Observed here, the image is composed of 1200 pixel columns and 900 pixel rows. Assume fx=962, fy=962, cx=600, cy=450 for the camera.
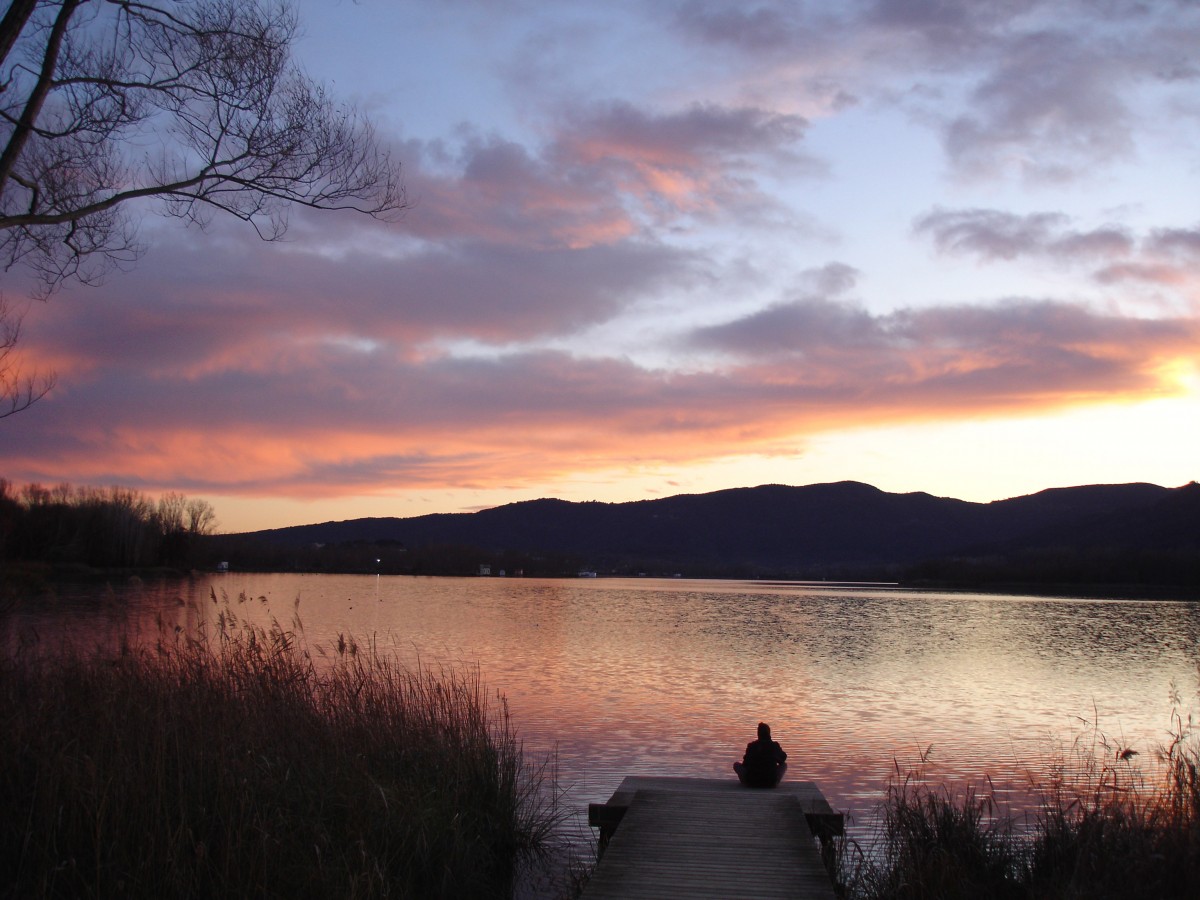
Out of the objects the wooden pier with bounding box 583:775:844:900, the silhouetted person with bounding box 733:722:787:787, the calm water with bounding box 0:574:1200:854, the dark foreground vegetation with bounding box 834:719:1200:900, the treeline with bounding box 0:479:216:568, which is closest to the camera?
the dark foreground vegetation with bounding box 834:719:1200:900

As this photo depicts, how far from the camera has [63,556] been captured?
268ft

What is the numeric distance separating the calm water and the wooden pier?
265 centimetres

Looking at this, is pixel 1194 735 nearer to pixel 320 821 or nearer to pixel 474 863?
pixel 474 863

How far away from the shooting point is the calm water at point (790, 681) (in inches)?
652

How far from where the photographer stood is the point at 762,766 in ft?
37.2

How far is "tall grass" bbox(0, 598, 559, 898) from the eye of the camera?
7.42 meters

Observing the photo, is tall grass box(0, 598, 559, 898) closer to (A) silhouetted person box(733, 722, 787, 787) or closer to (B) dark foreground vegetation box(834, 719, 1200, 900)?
(A) silhouetted person box(733, 722, 787, 787)

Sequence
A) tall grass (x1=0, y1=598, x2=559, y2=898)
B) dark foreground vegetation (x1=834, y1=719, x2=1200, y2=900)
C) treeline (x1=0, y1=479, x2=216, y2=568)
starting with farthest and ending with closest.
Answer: treeline (x1=0, y1=479, x2=216, y2=568)
tall grass (x1=0, y1=598, x2=559, y2=898)
dark foreground vegetation (x1=834, y1=719, x2=1200, y2=900)

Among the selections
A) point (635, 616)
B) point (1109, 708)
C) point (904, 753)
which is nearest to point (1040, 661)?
point (1109, 708)

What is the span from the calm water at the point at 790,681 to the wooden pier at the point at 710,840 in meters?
2.65

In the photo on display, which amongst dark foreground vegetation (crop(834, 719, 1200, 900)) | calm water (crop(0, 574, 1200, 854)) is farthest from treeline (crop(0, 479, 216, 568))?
dark foreground vegetation (crop(834, 719, 1200, 900))

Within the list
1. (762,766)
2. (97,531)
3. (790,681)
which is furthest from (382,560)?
(762,766)

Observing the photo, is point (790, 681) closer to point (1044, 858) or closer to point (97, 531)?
point (1044, 858)

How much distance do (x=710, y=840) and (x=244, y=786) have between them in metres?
4.21
